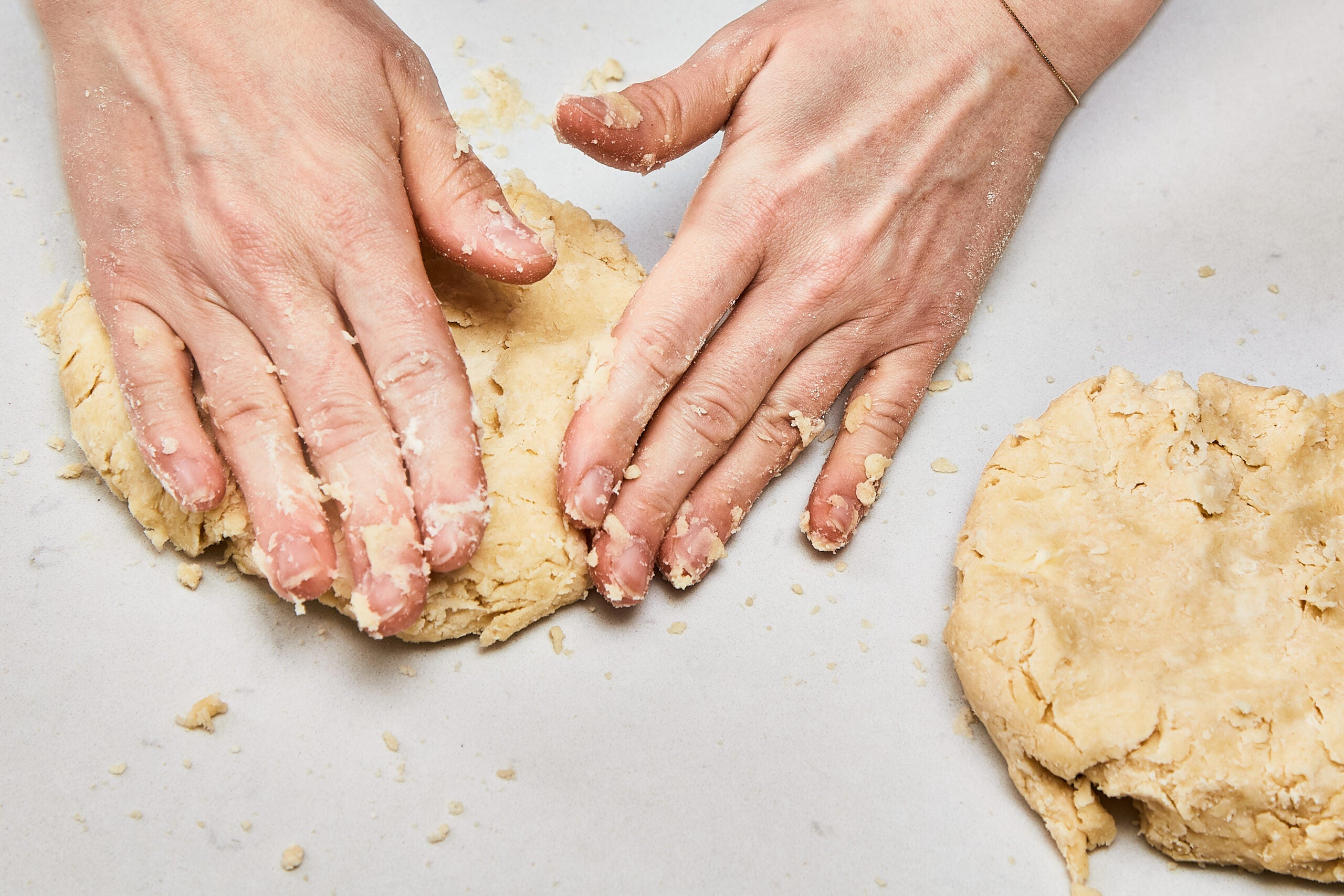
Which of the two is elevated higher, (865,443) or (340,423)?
(865,443)

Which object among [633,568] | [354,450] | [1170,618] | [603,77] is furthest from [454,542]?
[603,77]

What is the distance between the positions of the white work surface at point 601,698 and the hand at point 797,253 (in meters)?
0.13

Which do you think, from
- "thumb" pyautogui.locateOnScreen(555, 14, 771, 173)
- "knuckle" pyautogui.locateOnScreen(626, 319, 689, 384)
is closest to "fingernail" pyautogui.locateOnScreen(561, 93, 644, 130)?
"thumb" pyautogui.locateOnScreen(555, 14, 771, 173)

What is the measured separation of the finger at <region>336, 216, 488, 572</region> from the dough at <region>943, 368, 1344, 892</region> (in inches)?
31.4

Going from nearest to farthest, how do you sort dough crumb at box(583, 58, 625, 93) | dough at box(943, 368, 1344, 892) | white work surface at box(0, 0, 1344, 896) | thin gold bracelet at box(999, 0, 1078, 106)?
dough at box(943, 368, 1344, 892) → white work surface at box(0, 0, 1344, 896) → thin gold bracelet at box(999, 0, 1078, 106) → dough crumb at box(583, 58, 625, 93)

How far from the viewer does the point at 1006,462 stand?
1699 mm

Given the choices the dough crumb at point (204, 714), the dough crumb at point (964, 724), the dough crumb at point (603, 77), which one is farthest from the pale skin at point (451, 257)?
the dough crumb at point (603, 77)

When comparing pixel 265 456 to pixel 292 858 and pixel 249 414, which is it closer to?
pixel 249 414

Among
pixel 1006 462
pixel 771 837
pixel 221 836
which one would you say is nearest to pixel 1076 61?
pixel 1006 462

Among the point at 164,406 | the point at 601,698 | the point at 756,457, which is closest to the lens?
the point at 164,406

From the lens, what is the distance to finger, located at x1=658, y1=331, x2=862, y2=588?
1.69 m

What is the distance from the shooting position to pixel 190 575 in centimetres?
168

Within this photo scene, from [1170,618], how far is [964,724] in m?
0.37

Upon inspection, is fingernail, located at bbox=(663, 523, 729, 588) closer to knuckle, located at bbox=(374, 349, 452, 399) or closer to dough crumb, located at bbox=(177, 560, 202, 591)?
knuckle, located at bbox=(374, 349, 452, 399)
